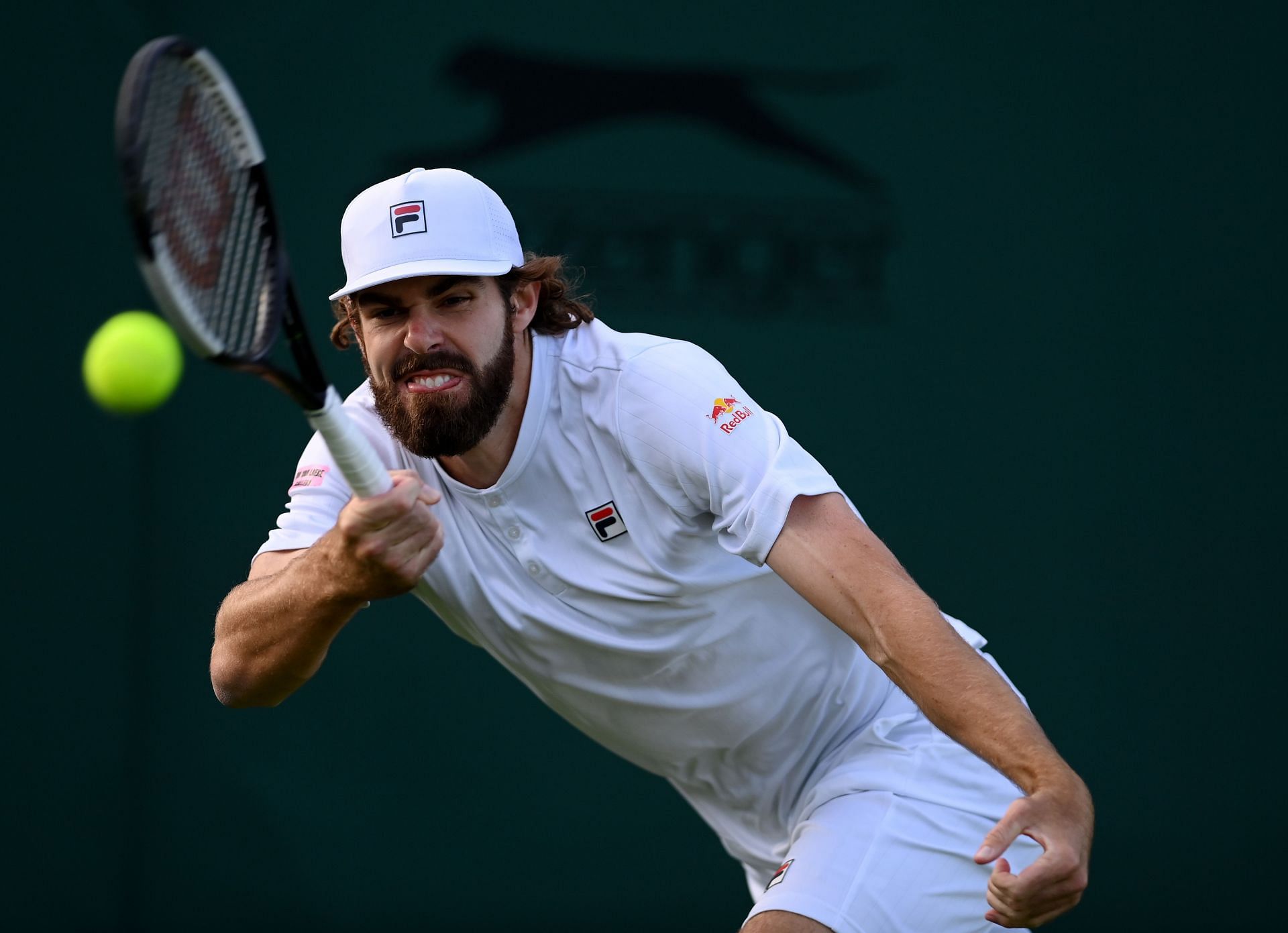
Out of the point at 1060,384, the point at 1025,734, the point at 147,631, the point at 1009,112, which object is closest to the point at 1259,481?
the point at 1060,384

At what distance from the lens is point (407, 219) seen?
2375 millimetres

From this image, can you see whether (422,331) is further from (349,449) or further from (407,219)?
(349,449)

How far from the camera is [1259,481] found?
4.30 meters

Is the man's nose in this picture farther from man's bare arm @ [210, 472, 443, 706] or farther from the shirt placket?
man's bare arm @ [210, 472, 443, 706]

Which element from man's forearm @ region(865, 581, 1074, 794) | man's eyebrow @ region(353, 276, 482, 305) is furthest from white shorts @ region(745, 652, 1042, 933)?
man's eyebrow @ region(353, 276, 482, 305)

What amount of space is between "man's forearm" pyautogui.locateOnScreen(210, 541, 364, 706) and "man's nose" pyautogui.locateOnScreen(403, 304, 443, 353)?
16.1 inches

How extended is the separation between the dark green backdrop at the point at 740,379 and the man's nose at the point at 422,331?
5.55 feet

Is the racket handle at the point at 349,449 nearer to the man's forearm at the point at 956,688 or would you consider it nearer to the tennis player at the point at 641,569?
the tennis player at the point at 641,569

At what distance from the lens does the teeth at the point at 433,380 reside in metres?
2.38

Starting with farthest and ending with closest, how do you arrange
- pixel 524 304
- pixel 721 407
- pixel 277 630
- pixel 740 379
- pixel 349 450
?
pixel 740 379 < pixel 524 304 < pixel 721 407 < pixel 277 630 < pixel 349 450

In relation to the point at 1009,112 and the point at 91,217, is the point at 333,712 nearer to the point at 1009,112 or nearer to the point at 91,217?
the point at 91,217

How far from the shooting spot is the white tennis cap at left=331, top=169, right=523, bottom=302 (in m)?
2.35

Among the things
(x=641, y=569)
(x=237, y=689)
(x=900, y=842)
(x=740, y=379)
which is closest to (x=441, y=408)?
(x=641, y=569)

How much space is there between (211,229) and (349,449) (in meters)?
0.37
